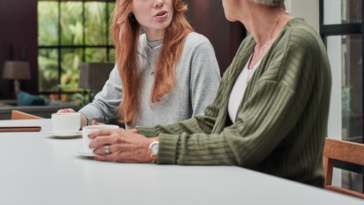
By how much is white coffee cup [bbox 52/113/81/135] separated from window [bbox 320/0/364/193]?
2.27 meters

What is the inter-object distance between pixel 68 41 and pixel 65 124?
29.9ft

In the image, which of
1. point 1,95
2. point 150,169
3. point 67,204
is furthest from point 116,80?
point 1,95

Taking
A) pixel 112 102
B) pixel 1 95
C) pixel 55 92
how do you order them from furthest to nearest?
pixel 55 92
pixel 1 95
pixel 112 102

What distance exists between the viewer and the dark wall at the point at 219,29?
5.25 meters

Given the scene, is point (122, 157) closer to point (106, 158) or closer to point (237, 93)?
point (106, 158)

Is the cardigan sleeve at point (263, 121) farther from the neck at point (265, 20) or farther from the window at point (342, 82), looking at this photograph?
the window at point (342, 82)

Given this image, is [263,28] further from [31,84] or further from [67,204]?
[31,84]

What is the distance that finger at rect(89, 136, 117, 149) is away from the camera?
92 cm

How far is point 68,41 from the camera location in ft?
32.6

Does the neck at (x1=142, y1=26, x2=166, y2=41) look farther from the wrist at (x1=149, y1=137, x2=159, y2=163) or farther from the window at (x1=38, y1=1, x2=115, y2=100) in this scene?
the window at (x1=38, y1=1, x2=115, y2=100)

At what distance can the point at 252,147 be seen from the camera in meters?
0.83

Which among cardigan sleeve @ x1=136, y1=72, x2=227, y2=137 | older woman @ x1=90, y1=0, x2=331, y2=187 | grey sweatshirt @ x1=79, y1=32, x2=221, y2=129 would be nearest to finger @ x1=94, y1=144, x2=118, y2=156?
older woman @ x1=90, y1=0, x2=331, y2=187

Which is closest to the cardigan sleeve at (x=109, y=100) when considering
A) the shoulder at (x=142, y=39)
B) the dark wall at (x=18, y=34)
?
the shoulder at (x=142, y=39)

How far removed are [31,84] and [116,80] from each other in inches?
336
